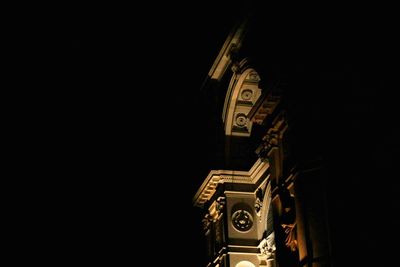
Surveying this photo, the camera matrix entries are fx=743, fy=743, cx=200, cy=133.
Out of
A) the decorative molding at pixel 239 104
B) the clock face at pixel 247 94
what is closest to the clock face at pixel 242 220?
the decorative molding at pixel 239 104

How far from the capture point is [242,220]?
78.7 ft

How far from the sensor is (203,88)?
Answer: 87.4 ft

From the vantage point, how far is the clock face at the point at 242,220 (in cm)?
2386

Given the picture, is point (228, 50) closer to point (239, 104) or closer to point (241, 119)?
point (239, 104)

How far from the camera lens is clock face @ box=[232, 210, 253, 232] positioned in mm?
23859

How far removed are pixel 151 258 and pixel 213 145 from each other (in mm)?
9428

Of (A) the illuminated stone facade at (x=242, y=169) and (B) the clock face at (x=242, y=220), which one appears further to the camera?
(B) the clock face at (x=242, y=220)

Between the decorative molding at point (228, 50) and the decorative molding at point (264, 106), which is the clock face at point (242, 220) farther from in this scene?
the decorative molding at point (264, 106)

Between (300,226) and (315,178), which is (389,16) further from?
(300,226)

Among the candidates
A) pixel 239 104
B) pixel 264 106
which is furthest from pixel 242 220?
pixel 264 106

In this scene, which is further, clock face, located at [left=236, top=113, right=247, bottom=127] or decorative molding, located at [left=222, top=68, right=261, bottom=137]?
clock face, located at [left=236, top=113, right=247, bottom=127]

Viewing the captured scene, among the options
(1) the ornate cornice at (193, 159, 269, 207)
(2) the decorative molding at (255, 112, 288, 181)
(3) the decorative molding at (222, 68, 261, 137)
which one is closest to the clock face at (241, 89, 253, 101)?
(3) the decorative molding at (222, 68, 261, 137)

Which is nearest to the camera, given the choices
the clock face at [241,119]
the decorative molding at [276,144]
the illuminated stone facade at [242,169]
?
the decorative molding at [276,144]

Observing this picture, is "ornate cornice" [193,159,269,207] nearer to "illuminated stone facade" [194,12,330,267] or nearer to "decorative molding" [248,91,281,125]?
"illuminated stone facade" [194,12,330,267]
